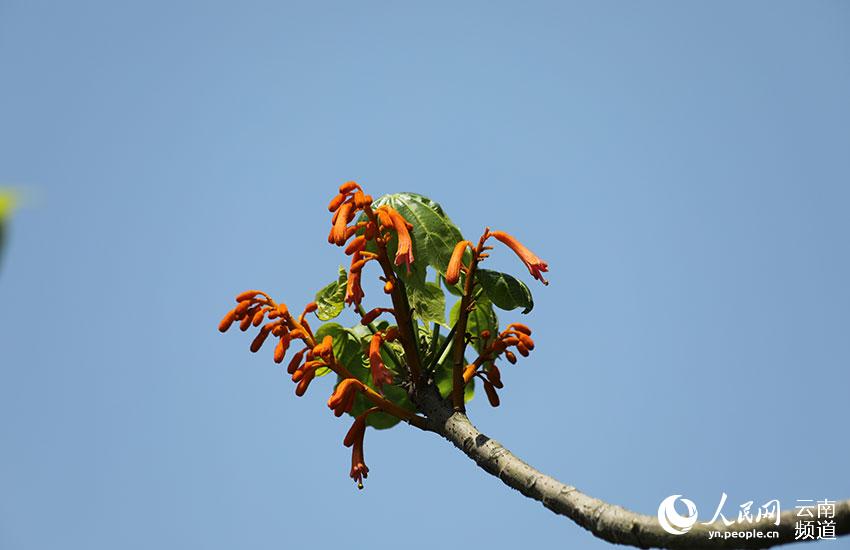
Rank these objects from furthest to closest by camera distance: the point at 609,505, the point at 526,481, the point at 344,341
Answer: the point at 344,341, the point at 526,481, the point at 609,505

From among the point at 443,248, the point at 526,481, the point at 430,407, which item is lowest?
the point at 526,481

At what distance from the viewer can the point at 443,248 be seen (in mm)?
5848

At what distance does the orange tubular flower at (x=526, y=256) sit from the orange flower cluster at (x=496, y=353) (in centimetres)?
38

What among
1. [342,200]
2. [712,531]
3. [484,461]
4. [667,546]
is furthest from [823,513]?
[342,200]

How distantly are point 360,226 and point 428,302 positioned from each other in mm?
660

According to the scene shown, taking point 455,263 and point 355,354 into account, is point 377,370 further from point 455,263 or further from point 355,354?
point 355,354

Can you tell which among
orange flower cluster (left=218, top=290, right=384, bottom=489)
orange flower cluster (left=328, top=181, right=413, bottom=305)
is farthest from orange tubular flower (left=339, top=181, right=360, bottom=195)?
orange flower cluster (left=218, top=290, right=384, bottom=489)

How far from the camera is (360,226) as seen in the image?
5.71 meters

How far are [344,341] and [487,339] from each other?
42.8 inches

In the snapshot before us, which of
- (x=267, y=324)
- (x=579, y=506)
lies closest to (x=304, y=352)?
(x=267, y=324)

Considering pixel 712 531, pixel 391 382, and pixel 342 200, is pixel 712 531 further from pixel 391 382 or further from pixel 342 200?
pixel 342 200

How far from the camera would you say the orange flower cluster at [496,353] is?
5848 mm

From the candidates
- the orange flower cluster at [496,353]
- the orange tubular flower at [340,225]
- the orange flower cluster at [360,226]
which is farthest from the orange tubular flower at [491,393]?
the orange tubular flower at [340,225]

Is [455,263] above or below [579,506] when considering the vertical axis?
above
